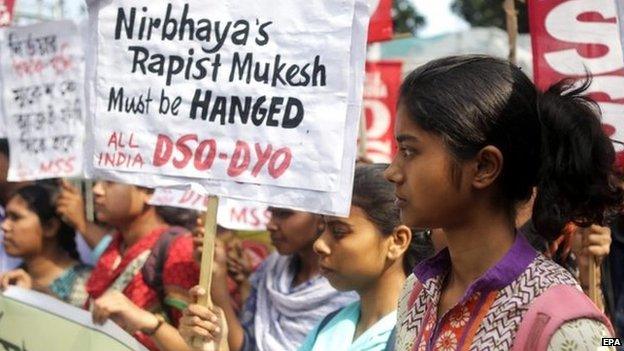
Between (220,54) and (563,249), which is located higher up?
(220,54)

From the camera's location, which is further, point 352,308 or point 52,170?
point 52,170

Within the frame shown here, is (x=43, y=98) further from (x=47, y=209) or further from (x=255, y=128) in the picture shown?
(x=255, y=128)

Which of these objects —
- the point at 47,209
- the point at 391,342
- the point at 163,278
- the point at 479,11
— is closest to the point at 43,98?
the point at 47,209

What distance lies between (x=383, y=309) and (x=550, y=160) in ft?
3.73

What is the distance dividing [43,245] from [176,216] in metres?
0.68

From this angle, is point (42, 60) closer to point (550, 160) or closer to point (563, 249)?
point (563, 249)

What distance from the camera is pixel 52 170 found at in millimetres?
4918

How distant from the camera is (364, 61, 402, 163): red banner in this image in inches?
323

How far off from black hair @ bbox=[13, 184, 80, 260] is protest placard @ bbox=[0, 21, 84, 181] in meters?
0.11

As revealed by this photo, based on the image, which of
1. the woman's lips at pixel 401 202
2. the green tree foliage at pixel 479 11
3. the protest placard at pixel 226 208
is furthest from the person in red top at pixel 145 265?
the green tree foliage at pixel 479 11

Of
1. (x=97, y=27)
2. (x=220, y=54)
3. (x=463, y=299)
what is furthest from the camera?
(x=97, y=27)

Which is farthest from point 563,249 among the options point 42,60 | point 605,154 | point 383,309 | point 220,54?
point 42,60

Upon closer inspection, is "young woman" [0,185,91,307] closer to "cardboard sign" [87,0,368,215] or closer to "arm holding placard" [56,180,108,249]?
"arm holding placard" [56,180,108,249]

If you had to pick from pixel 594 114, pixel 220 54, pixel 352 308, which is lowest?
pixel 352 308
